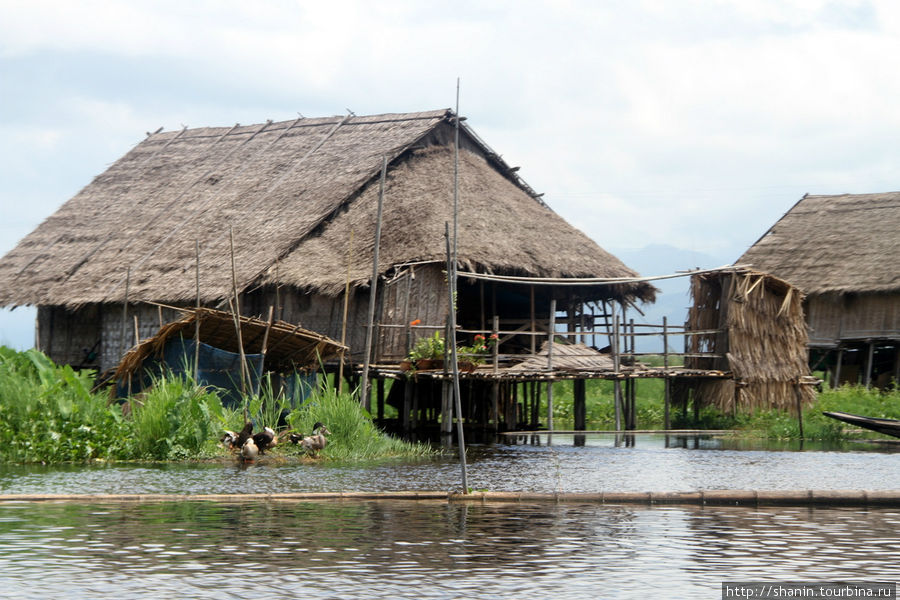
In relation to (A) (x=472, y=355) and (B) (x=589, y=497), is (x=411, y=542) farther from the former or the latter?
(A) (x=472, y=355)

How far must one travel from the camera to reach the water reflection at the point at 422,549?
662cm

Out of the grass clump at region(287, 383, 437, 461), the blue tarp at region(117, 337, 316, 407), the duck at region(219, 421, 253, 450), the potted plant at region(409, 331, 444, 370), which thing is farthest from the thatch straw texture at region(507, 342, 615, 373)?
the duck at region(219, 421, 253, 450)

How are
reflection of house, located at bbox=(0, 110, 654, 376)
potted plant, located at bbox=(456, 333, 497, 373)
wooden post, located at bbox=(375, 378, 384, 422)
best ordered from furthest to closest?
wooden post, located at bbox=(375, 378, 384, 422)
reflection of house, located at bbox=(0, 110, 654, 376)
potted plant, located at bbox=(456, 333, 497, 373)

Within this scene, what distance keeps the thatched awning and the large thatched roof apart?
3242 millimetres

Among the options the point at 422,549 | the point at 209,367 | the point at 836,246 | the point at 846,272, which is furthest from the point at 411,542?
the point at 836,246

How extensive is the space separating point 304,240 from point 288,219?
1114 millimetres

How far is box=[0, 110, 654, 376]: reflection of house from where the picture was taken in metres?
22.5

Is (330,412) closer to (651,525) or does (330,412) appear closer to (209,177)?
(651,525)

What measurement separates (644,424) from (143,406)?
15971 mm

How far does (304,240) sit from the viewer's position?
23.7m

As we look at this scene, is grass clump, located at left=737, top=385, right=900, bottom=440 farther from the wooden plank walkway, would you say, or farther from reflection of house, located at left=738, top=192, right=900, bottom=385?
the wooden plank walkway

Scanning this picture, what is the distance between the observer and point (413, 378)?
21.0 metres

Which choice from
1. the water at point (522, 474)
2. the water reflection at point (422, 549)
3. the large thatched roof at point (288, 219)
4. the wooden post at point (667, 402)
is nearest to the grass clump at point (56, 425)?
the water at point (522, 474)

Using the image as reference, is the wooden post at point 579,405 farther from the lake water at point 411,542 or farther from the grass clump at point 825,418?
the lake water at point 411,542
